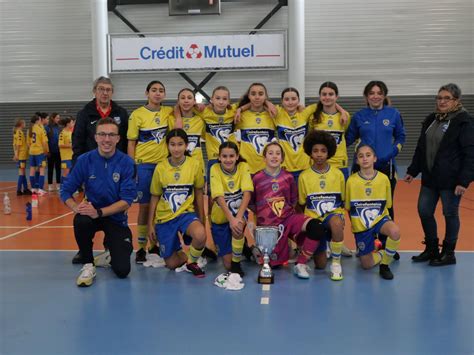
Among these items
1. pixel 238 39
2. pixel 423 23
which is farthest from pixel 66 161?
pixel 423 23

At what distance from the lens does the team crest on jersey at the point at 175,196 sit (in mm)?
4773

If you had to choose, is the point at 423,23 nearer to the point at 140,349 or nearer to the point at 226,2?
the point at 226,2

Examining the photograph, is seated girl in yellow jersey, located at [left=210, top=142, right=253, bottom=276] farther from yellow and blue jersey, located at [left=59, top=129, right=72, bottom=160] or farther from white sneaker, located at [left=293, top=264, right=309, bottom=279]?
yellow and blue jersey, located at [left=59, top=129, right=72, bottom=160]

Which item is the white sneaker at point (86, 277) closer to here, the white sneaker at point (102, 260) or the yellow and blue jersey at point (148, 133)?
the white sneaker at point (102, 260)

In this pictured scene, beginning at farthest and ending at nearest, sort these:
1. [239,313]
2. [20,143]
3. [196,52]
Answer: [196,52] → [20,143] → [239,313]

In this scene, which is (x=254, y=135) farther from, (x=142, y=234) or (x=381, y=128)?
(x=142, y=234)

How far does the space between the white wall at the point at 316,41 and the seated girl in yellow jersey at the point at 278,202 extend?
10.3 meters

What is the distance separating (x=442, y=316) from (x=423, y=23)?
1280 centimetres

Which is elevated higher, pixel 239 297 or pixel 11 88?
pixel 11 88

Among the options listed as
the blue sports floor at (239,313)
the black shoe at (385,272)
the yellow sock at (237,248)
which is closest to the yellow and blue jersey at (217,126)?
the yellow sock at (237,248)

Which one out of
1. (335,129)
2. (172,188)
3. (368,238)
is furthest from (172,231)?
(335,129)

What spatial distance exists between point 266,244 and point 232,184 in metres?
0.68

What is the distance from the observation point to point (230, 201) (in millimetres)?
4742

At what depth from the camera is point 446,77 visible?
1451cm
